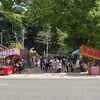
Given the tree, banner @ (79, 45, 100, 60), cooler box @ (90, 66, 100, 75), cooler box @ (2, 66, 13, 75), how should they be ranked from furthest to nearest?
1. banner @ (79, 45, 100, 60)
2. the tree
3. cooler box @ (2, 66, 13, 75)
4. cooler box @ (90, 66, 100, 75)

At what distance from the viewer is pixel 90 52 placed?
36.5 m

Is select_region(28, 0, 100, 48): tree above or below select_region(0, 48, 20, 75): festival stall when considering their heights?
above

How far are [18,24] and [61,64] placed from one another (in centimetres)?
5442

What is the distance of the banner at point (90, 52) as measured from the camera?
36344 mm

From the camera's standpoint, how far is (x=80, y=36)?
125ft

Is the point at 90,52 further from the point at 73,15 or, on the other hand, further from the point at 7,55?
the point at 7,55

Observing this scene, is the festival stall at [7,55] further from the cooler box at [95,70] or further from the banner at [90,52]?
the cooler box at [95,70]

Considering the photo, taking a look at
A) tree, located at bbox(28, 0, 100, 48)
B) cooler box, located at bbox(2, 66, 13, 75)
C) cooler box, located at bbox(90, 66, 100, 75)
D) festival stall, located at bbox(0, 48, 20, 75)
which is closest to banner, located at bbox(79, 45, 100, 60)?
tree, located at bbox(28, 0, 100, 48)

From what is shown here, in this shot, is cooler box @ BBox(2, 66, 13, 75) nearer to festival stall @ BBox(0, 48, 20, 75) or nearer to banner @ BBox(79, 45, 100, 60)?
festival stall @ BBox(0, 48, 20, 75)

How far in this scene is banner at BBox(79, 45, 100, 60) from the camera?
1431 inches

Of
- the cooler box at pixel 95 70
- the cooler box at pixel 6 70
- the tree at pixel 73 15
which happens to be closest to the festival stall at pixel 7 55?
the cooler box at pixel 6 70

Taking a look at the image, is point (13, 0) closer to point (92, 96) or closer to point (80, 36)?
point (80, 36)

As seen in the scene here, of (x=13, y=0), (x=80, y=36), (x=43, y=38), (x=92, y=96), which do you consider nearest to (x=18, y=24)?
(x=43, y=38)

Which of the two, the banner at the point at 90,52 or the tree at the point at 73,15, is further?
the banner at the point at 90,52
